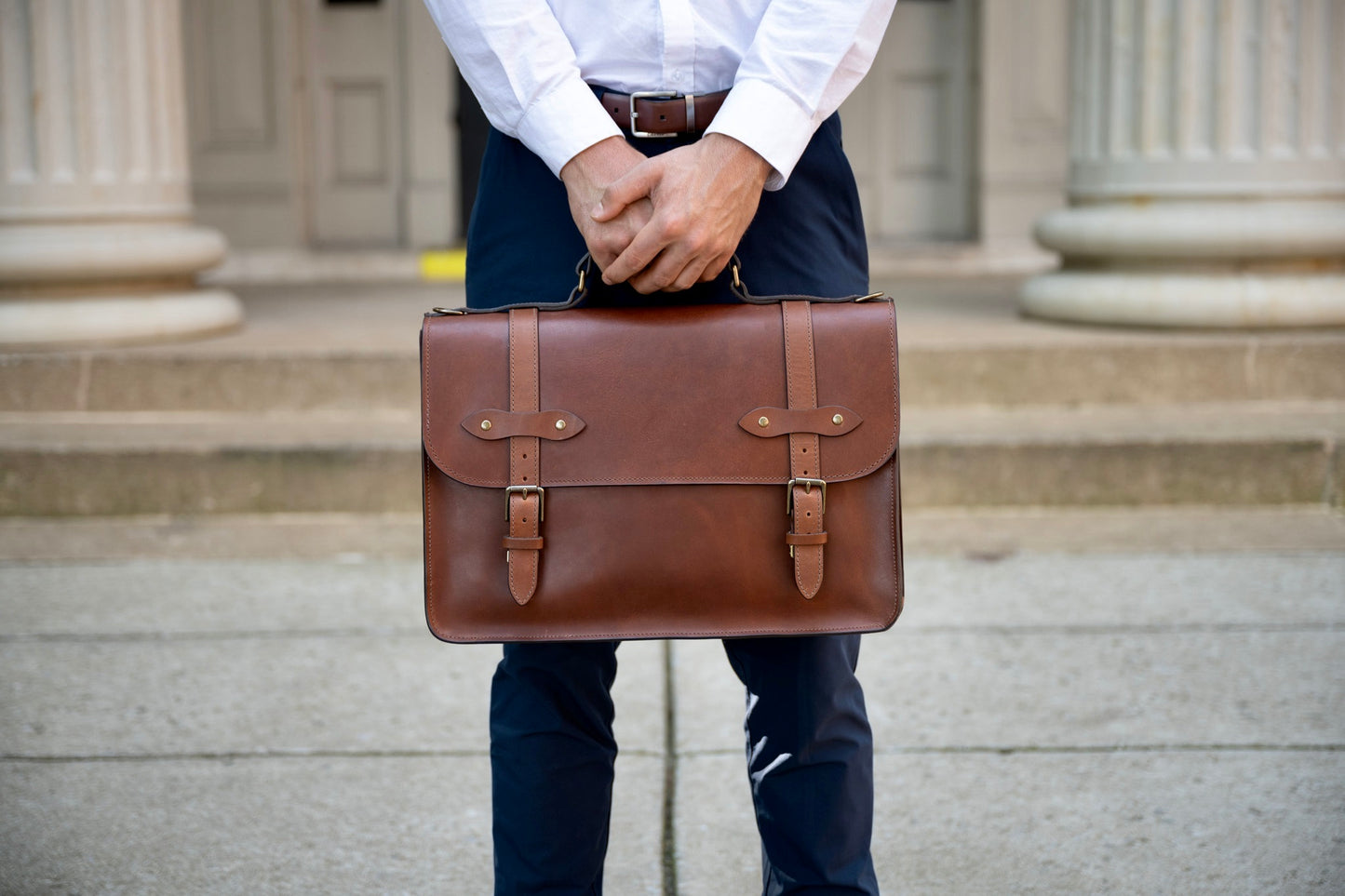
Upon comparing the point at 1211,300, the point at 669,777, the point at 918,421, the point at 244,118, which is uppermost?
the point at 244,118

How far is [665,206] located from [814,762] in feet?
2.12

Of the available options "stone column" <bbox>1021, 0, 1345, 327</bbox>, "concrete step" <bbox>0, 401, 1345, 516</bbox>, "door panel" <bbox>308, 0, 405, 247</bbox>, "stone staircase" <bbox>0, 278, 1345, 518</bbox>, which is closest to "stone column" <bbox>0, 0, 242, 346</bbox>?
"stone staircase" <bbox>0, 278, 1345, 518</bbox>

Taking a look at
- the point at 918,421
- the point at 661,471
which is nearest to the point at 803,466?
the point at 661,471

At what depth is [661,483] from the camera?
4.66ft

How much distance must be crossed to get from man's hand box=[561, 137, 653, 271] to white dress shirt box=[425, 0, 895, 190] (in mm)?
13

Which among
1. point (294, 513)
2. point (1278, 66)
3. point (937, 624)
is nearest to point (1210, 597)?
point (937, 624)

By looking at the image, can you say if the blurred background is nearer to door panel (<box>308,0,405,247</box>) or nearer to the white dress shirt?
the white dress shirt

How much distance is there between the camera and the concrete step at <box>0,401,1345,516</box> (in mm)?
3896

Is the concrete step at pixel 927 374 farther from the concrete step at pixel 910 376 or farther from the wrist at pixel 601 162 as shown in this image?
the wrist at pixel 601 162

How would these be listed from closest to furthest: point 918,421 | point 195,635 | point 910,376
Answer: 1. point 195,635
2. point 918,421
3. point 910,376

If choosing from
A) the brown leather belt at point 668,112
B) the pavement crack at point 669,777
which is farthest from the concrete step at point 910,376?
the brown leather belt at point 668,112

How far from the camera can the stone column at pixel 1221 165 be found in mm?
4406

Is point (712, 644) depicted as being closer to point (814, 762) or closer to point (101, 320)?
point (814, 762)

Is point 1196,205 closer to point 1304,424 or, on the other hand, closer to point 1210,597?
point 1304,424
